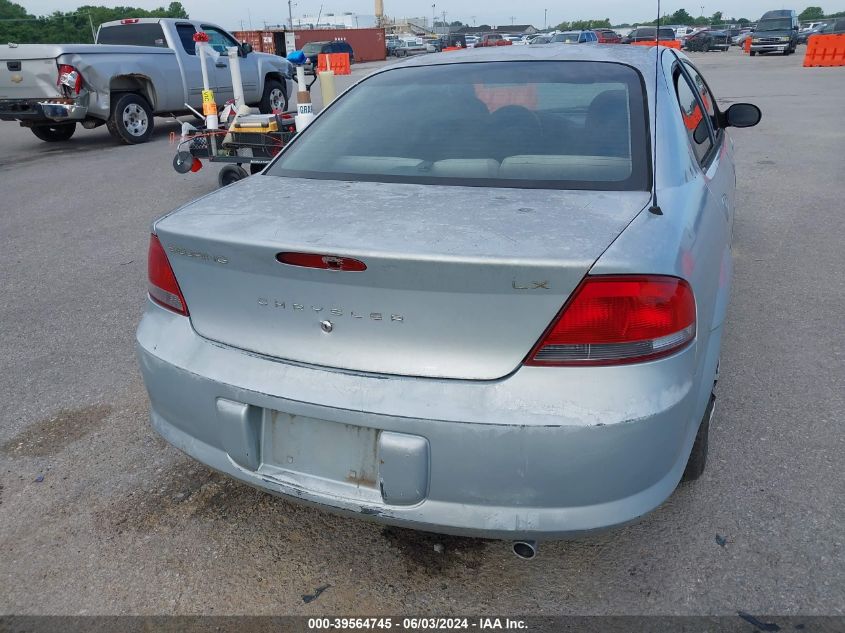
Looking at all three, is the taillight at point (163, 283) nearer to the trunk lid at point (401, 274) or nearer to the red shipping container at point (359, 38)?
the trunk lid at point (401, 274)

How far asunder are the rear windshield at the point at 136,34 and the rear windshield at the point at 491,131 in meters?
10.7

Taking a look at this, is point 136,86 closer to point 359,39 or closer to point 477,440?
point 477,440

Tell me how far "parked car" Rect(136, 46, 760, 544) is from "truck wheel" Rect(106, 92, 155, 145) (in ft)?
33.7

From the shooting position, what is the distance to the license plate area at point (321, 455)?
1940mm

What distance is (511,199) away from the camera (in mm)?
2256

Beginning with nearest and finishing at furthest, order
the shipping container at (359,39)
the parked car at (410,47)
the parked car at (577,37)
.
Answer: the parked car at (577,37) < the shipping container at (359,39) < the parked car at (410,47)

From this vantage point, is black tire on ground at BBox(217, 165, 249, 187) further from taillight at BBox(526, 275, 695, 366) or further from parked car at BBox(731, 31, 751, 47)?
parked car at BBox(731, 31, 751, 47)

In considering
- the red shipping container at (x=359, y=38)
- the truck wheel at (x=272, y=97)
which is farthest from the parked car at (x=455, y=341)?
the red shipping container at (x=359, y=38)

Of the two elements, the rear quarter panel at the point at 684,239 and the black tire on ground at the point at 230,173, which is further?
the black tire on ground at the point at 230,173

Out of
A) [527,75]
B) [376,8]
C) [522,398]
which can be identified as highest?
[376,8]

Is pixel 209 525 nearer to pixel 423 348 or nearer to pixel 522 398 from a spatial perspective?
pixel 423 348

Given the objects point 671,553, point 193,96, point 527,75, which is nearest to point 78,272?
point 527,75

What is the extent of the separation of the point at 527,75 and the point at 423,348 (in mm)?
1578

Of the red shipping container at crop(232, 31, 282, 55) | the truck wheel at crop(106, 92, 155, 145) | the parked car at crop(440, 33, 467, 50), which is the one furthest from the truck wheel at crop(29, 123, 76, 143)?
the red shipping container at crop(232, 31, 282, 55)
